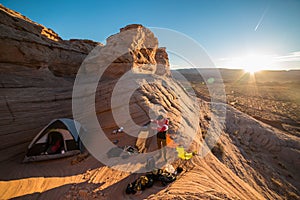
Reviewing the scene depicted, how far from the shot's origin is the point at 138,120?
901 cm

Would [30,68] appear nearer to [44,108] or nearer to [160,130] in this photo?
[44,108]

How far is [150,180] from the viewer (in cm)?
471

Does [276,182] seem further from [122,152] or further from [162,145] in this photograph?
[122,152]

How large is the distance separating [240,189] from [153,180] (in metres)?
3.88

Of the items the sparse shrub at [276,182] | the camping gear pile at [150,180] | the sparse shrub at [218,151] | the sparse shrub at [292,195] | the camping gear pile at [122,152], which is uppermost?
the camping gear pile at [122,152]

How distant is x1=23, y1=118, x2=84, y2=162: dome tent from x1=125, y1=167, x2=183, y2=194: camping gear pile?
383 cm

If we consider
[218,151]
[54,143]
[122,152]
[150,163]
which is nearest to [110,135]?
[122,152]

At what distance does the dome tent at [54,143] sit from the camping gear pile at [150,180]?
3.83m

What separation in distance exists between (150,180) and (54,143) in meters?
5.42

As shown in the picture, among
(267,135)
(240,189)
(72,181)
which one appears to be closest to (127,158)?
(72,181)

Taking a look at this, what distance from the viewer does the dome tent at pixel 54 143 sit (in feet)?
20.9

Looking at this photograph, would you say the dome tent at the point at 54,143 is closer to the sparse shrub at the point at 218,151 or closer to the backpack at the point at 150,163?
the backpack at the point at 150,163

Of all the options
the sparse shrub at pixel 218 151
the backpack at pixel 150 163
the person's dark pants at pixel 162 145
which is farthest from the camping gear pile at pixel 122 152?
the sparse shrub at pixel 218 151

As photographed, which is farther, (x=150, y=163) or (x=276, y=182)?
(x=276, y=182)
